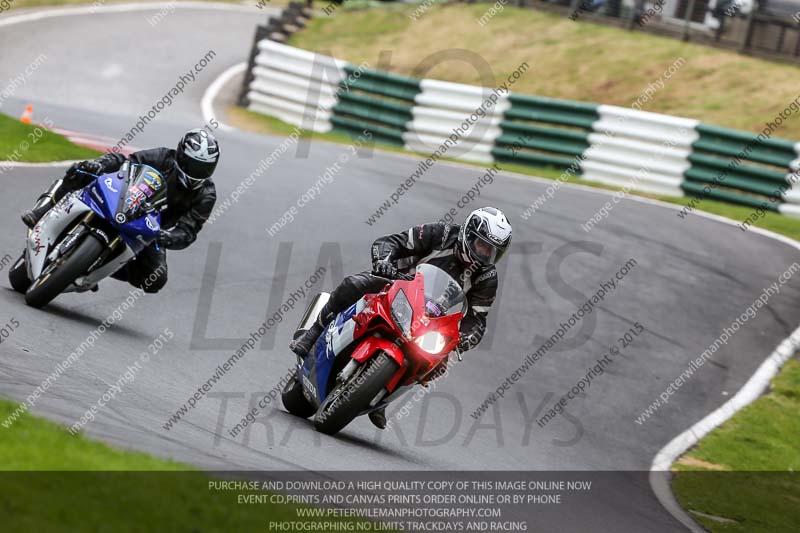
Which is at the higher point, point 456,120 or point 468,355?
point 468,355

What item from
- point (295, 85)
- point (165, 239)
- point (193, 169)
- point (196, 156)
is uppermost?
point (196, 156)

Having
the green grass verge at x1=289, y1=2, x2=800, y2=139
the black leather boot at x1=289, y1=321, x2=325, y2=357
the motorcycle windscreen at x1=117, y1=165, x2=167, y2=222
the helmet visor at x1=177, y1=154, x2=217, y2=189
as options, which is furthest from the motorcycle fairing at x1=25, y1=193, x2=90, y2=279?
the green grass verge at x1=289, y1=2, x2=800, y2=139

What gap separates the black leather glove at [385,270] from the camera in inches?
341

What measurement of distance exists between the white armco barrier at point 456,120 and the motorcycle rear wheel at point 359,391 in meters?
Answer: 14.9

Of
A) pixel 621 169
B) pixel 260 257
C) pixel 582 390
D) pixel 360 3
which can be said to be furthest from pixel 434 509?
pixel 360 3

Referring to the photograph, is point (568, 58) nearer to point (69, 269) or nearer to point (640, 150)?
point (640, 150)

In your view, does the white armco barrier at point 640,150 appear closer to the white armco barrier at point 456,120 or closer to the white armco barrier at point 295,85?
the white armco barrier at point 456,120

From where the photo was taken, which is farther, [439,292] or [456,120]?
[456,120]

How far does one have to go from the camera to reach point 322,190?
17703 millimetres

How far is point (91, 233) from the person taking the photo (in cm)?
1010

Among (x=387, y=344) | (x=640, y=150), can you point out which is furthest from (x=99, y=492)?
(x=640, y=150)

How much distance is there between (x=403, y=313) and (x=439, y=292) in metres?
0.31

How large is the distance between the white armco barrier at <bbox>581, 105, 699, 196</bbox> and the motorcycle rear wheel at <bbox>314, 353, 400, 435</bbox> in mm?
13771

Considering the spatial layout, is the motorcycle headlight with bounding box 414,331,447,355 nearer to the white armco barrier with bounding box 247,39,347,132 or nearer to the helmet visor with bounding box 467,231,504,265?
the helmet visor with bounding box 467,231,504,265
